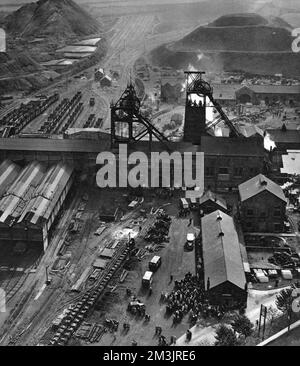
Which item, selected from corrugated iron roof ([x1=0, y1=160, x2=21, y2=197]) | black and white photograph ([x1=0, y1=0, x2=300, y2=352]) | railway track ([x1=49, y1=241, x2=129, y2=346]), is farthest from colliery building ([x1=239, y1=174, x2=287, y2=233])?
corrugated iron roof ([x1=0, y1=160, x2=21, y2=197])

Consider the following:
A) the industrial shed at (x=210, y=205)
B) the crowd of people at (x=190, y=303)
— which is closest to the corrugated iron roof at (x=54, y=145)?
the industrial shed at (x=210, y=205)

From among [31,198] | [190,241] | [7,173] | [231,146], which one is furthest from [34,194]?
[231,146]

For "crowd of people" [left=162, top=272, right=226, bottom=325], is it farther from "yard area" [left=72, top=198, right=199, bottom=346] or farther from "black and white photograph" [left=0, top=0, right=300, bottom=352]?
"yard area" [left=72, top=198, right=199, bottom=346]

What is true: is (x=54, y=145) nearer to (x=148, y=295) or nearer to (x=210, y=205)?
(x=210, y=205)

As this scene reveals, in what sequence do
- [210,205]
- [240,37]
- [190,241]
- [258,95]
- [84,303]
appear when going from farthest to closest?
[240,37] → [258,95] → [210,205] → [190,241] → [84,303]

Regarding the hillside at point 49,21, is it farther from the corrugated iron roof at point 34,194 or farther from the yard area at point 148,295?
the yard area at point 148,295
